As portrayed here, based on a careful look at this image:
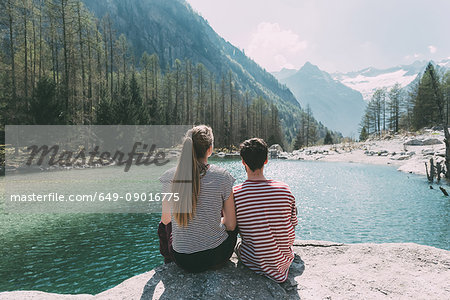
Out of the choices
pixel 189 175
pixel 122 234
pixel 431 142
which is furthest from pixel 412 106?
pixel 189 175

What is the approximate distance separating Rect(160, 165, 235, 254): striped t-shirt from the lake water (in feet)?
9.63

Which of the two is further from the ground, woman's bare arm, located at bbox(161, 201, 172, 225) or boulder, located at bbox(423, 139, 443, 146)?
boulder, located at bbox(423, 139, 443, 146)

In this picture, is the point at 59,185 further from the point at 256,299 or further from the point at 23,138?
the point at 256,299

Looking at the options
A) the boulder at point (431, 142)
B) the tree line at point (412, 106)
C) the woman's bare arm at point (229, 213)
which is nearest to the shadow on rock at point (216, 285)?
the woman's bare arm at point (229, 213)

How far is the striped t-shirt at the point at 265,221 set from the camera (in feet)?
8.03

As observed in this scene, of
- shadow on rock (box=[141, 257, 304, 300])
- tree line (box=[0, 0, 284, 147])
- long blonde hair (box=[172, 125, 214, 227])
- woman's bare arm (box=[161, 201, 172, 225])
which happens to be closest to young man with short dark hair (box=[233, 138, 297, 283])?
shadow on rock (box=[141, 257, 304, 300])

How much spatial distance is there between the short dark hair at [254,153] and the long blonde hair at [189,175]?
1.25 feet

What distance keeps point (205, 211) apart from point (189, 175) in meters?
0.43

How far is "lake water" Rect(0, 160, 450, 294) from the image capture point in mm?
4688

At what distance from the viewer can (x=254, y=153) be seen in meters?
2.44

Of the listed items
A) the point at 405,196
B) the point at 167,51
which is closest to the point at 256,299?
the point at 405,196

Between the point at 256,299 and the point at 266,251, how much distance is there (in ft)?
1.50

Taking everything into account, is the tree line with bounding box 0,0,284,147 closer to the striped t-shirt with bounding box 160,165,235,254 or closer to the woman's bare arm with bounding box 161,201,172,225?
the woman's bare arm with bounding box 161,201,172,225

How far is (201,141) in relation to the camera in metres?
2.37
